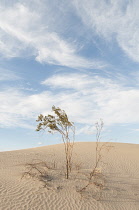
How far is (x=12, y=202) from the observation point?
876cm

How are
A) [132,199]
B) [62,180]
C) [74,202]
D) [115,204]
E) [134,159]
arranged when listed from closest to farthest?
1. [74,202]
2. [115,204]
3. [132,199]
4. [62,180]
5. [134,159]

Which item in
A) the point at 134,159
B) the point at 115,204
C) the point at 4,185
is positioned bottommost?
the point at 115,204

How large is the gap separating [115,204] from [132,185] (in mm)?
3307

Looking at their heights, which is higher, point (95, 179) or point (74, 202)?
point (95, 179)

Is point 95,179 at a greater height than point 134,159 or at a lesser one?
lesser

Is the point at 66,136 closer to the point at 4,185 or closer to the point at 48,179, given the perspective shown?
the point at 48,179

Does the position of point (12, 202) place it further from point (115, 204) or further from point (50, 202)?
point (115, 204)

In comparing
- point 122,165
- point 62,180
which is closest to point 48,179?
point 62,180

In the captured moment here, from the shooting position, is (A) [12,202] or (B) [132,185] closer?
(A) [12,202]

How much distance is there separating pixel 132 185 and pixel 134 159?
30.0 ft

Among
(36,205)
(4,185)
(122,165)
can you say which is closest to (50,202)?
(36,205)

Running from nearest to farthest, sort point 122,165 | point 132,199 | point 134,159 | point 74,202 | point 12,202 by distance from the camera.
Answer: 1. point 12,202
2. point 74,202
3. point 132,199
4. point 122,165
5. point 134,159

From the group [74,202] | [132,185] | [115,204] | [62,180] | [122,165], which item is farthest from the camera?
[122,165]

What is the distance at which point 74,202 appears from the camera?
965 cm
